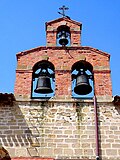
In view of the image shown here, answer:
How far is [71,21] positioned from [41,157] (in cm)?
456

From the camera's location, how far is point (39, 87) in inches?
335

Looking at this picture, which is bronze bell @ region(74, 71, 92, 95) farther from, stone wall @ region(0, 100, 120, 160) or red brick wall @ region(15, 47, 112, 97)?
stone wall @ region(0, 100, 120, 160)

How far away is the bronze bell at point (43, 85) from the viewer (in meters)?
8.47

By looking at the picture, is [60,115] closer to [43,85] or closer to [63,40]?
[43,85]

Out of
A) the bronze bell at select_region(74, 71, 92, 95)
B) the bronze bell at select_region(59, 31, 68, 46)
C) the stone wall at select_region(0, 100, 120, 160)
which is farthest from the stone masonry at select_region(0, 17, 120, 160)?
the bronze bell at select_region(59, 31, 68, 46)

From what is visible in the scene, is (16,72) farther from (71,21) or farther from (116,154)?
(116,154)

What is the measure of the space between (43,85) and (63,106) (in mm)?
811

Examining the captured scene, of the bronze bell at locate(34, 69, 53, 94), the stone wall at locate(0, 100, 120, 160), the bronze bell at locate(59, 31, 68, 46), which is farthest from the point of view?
the bronze bell at locate(59, 31, 68, 46)

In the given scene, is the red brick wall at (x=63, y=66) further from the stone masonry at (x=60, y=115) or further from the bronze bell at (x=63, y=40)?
the bronze bell at (x=63, y=40)

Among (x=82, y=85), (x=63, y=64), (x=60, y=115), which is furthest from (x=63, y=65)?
(x=60, y=115)

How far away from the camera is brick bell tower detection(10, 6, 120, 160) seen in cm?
750

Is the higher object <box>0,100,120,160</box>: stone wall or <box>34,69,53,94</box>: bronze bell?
<box>34,69,53,94</box>: bronze bell

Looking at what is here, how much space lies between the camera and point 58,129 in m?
7.79

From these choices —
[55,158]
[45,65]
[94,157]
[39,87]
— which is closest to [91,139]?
[94,157]
